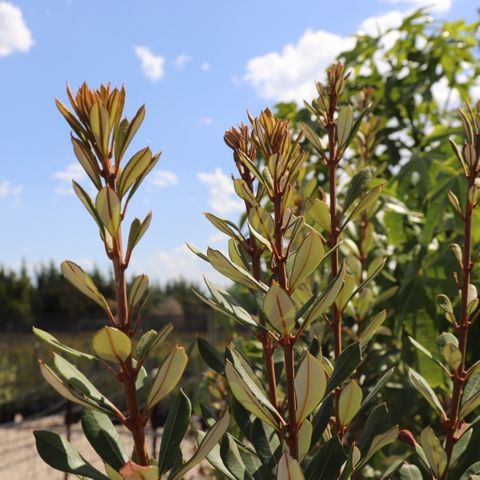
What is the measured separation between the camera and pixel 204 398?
2.16 metres

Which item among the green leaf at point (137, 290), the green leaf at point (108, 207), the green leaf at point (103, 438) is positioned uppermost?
the green leaf at point (108, 207)

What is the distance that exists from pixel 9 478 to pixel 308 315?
5.83 meters

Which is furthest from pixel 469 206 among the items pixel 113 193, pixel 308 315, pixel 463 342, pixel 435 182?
pixel 435 182

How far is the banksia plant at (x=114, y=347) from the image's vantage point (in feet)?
1.64

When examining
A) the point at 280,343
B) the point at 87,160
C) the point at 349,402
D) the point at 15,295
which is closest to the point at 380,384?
the point at 349,402

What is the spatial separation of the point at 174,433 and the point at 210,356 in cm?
16

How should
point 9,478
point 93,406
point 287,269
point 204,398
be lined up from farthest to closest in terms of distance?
point 9,478
point 204,398
point 287,269
point 93,406

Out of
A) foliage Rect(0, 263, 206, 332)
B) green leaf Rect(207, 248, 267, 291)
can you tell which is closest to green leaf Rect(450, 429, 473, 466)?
green leaf Rect(207, 248, 267, 291)

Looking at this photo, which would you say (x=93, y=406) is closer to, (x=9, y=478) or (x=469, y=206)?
(x=469, y=206)

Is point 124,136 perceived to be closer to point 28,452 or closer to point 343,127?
point 343,127

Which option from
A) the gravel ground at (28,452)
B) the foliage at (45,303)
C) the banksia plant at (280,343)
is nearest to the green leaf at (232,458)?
the banksia plant at (280,343)

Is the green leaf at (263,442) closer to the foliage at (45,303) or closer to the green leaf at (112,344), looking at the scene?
the green leaf at (112,344)

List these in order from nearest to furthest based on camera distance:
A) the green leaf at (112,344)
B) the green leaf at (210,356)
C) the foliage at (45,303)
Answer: the green leaf at (112,344) < the green leaf at (210,356) < the foliage at (45,303)

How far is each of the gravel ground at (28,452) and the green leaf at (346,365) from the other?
4.58 metres
